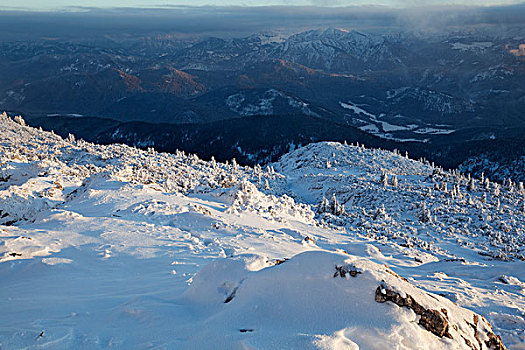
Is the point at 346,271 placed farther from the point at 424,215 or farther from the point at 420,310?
the point at 424,215

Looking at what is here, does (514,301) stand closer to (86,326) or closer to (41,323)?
(86,326)

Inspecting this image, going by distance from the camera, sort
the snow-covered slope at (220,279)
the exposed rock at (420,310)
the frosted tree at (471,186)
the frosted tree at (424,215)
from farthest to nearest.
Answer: the frosted tree at (471,186) < the frosted tree at (424,215) < the exposed rock at (420,310) < the snow-covered slope at (220,279)

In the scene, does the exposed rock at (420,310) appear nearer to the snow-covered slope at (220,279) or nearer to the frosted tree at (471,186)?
the snow-covered slope at (220,279)

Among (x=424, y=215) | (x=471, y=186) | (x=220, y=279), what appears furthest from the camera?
(x=471, y=186)

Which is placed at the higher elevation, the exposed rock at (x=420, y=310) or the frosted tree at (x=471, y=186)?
the exposed rock at (x=420, y=310)

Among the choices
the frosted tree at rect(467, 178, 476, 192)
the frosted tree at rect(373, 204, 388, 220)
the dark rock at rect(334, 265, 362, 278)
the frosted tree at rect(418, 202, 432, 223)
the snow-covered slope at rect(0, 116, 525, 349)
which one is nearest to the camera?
the snow-covered slope at rect(0, 116, 525, 349)

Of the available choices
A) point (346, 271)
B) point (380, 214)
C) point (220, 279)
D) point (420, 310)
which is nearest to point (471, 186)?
point (380, 214)

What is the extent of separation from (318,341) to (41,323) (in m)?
5.95

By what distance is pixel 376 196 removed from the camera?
169 ft

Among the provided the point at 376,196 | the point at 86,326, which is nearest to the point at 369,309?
Result: the point at 86,326

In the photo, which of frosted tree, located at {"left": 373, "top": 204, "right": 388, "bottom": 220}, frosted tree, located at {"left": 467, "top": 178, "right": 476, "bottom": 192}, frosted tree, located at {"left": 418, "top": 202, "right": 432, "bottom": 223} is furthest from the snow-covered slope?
frosted tree, located at {"left": 467, "top": 178, "right": 476, "bottom": 192}

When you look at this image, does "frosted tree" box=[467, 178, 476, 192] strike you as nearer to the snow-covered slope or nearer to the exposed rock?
the snow-covered slope

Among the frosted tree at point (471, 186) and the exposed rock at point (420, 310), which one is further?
the frosted tree at point (471, 186)

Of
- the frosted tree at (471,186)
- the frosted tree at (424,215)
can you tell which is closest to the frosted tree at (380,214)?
the frosted tree at (424,215)
